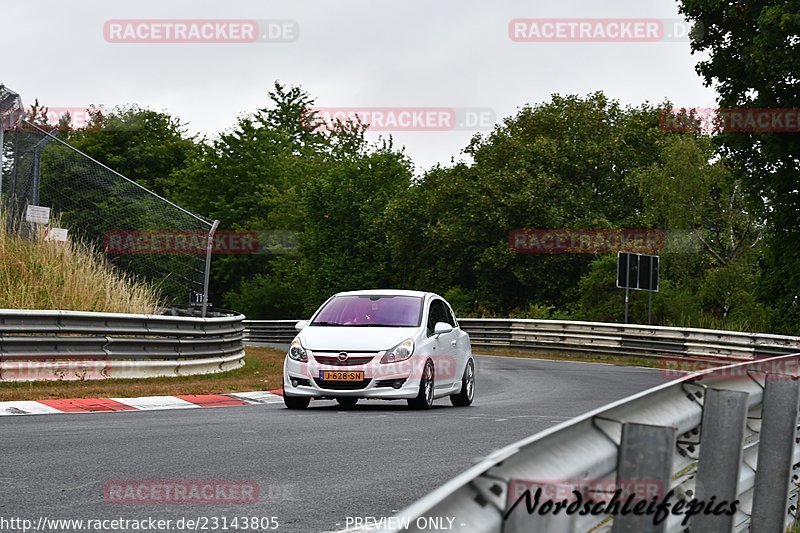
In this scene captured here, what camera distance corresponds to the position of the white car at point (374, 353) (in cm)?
1394

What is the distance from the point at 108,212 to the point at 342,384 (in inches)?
278

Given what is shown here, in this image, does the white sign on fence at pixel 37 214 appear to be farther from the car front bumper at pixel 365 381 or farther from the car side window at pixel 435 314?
the car side window at pixel 435 314

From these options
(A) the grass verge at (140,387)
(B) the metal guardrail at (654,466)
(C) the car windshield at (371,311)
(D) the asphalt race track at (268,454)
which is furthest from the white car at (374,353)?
(B) the metal guardrail at (654,466)

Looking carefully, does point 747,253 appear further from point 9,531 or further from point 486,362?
point 9,531

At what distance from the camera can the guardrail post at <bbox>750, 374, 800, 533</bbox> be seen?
190 inches

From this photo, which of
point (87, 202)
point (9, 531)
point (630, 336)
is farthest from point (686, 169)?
point (9, 531)

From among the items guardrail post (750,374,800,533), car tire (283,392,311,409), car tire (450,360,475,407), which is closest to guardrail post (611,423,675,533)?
guardrail post (750,374,800,533)

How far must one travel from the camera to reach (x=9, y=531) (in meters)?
5.70

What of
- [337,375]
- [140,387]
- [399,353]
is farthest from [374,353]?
[140,387]

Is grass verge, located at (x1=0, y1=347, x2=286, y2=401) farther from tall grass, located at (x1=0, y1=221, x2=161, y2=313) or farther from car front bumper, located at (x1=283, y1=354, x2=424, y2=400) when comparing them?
car front bumper, located at (x1=283, y1=354, x2=424, y2=400)

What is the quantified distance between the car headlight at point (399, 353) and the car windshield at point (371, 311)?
62cm

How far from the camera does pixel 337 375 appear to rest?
13.9 m

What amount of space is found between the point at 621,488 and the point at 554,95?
60174 millimetres

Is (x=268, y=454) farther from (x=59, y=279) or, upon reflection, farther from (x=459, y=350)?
(x=59, y=279)
